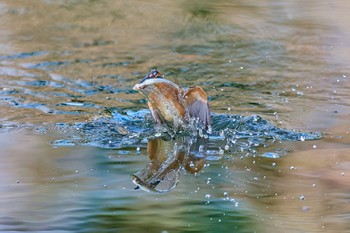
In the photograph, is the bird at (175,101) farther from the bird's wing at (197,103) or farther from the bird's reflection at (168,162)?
the bird's reflection at (168,162)

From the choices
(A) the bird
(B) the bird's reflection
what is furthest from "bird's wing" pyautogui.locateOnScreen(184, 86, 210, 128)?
(B) the bird's reflection

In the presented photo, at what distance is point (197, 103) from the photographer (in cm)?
356

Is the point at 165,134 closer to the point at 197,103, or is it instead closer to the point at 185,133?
the point at 185,133

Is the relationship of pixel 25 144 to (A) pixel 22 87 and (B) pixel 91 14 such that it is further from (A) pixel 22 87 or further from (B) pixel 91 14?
(B) pixel 91 14

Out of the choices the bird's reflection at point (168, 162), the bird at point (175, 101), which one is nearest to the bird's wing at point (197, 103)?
the bird at point (175, 101)

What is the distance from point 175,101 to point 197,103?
0.33ft

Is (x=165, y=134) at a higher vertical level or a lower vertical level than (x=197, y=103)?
lower

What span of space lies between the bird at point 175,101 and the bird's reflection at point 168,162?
0.33 ft

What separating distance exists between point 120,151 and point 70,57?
5.68 feet

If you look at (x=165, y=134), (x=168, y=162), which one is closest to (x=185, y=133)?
(x=165, y=134)

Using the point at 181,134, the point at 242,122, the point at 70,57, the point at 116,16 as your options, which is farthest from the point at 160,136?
the point at 116,16

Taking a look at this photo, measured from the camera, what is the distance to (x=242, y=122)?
375 centimetres

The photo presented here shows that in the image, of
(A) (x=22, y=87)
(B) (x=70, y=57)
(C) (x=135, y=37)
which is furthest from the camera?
(C) (x=135, y=37)

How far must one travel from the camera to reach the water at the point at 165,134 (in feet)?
8.92
